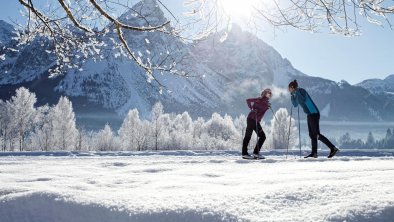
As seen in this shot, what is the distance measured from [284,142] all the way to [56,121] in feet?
144

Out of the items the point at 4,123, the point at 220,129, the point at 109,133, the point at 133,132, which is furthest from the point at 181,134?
the point at 4,123

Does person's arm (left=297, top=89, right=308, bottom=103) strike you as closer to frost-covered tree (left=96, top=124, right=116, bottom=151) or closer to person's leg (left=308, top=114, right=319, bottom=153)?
person's leg (left=308, top=114, right=319, bottom=153)

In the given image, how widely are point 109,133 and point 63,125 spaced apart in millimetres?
24357

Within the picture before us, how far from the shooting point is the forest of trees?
201 feet

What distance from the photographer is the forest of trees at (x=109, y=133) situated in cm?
6125

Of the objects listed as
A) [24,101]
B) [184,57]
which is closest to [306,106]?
[184,57]

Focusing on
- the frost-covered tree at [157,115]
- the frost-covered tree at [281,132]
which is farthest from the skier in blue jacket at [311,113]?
the frost-covered tree at [281,132]

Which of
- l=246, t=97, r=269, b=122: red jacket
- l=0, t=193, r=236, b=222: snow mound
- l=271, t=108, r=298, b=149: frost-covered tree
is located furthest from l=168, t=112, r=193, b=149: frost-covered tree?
l=0, t=193, r=236, b=222: snow mound

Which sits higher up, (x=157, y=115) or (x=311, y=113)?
(x=157, y=115)

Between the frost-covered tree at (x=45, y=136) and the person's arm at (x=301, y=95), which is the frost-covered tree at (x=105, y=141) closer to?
the frost-covered tree at (x=45, y=136)

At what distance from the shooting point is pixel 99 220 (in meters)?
2.20

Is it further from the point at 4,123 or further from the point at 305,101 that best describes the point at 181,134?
the point at 305,101

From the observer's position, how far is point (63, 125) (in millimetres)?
67500

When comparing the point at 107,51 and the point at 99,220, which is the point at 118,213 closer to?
the point at 99,220
